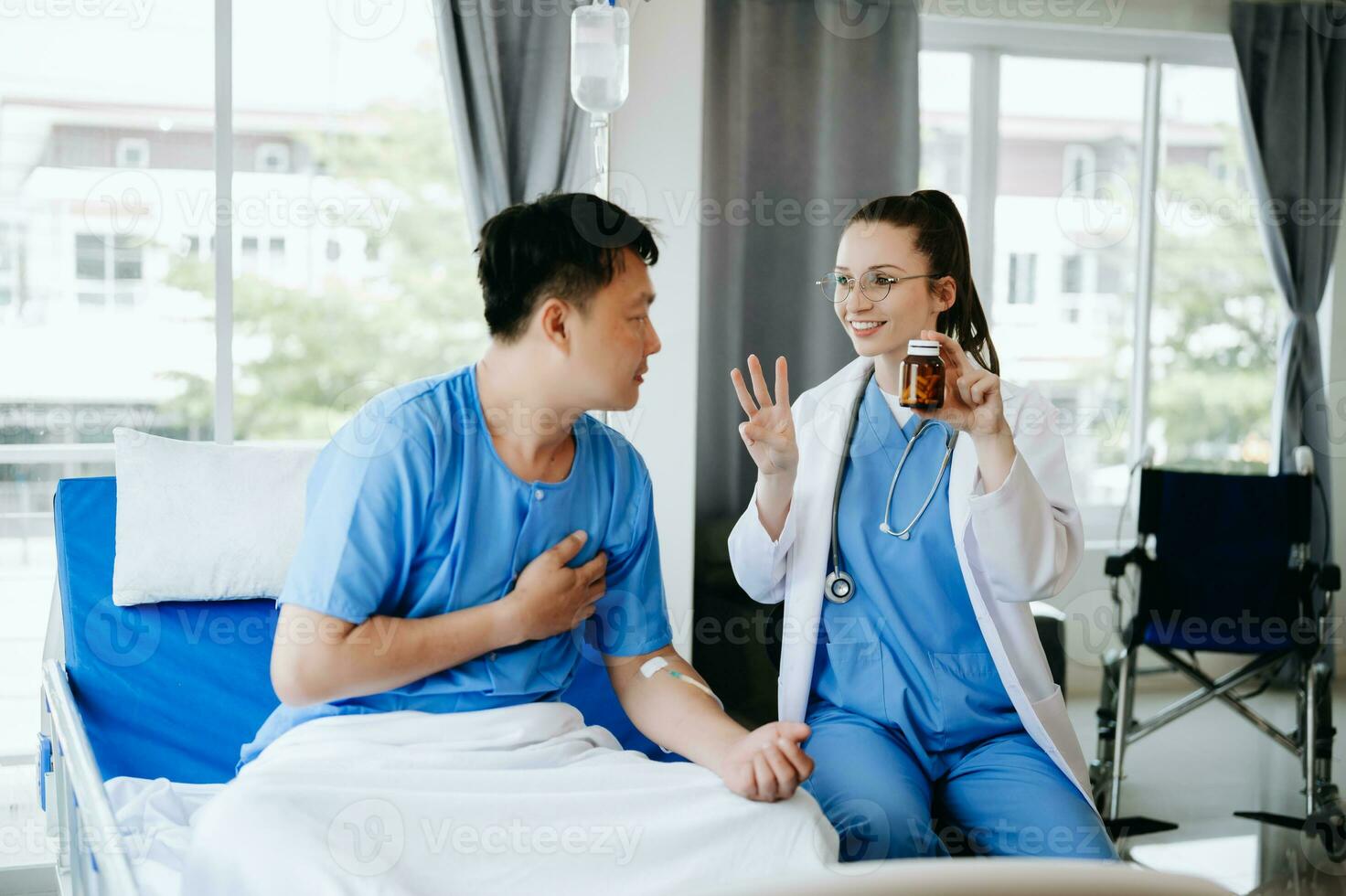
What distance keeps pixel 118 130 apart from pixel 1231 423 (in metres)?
3.99

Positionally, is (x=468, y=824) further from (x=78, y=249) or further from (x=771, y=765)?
(x=78, y=249)

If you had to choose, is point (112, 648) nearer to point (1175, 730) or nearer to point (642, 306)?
point (642, 306)

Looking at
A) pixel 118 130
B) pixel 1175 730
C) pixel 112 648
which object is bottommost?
pixel 1175 730

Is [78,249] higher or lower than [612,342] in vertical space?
higher

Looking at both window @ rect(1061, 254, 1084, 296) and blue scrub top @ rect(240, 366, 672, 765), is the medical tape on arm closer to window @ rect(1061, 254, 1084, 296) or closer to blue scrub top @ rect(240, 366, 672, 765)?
blue scrub top @ rect(240, 366, 672, 765)

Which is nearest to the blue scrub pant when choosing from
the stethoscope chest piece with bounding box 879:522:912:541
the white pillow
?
the stethoscope chest piece with bounding box 879:522:912:541

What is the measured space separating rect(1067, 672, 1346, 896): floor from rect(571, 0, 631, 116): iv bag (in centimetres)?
204

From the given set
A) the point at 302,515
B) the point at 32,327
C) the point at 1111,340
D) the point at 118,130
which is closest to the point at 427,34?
the point at 118,130

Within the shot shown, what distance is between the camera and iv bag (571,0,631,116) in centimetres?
284

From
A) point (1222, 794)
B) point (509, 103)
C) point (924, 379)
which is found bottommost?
point (1222, 794)

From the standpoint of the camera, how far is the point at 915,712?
1.71 meters

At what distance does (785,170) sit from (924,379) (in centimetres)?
228

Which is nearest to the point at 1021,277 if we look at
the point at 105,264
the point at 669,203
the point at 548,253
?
the point at 669,203

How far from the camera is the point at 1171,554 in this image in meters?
3.32
